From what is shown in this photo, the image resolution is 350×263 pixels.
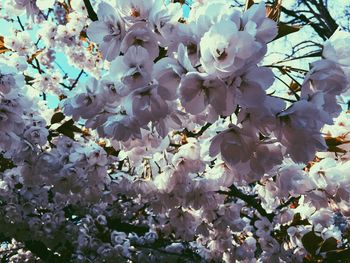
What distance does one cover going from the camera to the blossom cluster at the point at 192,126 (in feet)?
3.90

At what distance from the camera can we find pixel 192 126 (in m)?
2.49

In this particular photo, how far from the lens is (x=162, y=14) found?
1354mm

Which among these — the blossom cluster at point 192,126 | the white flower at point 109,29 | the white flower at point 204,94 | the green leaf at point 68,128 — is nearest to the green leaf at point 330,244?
the blossom cluster at point 192,126

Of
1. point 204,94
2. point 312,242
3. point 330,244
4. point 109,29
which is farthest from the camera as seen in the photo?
point 312,242

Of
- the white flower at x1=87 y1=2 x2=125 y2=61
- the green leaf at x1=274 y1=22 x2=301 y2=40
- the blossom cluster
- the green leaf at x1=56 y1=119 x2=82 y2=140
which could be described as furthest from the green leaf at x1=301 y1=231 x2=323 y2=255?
the white flower at x1=87 y1=2 x2=125 y2=61

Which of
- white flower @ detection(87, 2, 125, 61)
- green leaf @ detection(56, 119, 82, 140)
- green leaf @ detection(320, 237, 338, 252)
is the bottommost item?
green leaf @ detection(320, 237, 338, 252)

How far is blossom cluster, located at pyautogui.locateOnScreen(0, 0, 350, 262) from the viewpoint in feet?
3.90

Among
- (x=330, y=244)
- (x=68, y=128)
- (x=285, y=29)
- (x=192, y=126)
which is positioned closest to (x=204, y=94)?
(x=285, y=29)

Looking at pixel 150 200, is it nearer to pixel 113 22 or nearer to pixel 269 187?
pixel 269 187

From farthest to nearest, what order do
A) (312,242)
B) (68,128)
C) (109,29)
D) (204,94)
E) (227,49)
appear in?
(312,242) < (68,128) < (109,29) < (204,94) < (227,49)

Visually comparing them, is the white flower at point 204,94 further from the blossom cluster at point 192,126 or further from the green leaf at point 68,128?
the green leaf at point 68,128

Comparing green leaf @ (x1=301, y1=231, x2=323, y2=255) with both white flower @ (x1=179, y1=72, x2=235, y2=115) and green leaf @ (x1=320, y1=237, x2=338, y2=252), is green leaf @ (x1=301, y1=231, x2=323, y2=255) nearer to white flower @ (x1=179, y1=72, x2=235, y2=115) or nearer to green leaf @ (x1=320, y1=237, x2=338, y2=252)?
green leaf @ (x1=320, y1=237, x2=338, y2=252)

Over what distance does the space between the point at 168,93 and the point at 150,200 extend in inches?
75.3

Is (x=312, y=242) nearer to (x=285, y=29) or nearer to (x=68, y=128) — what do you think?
(x=68, y=128)
